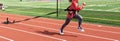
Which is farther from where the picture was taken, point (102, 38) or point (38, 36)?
point (38, 36)

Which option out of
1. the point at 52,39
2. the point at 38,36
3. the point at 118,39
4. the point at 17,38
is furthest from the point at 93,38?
the point at 17,38

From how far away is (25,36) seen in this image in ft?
38.1

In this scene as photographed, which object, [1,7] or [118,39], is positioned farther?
[1,7]

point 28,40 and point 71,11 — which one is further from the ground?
point 71,11

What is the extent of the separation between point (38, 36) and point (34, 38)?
1.49 feet

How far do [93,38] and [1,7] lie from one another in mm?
20205

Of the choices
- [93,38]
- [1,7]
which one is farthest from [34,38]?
[1,7]

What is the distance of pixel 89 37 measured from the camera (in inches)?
431

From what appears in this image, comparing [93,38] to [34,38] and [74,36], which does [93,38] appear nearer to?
[74,36]

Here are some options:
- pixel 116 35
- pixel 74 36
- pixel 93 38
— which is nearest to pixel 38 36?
pixel 74 36

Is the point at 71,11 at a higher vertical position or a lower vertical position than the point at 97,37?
higher

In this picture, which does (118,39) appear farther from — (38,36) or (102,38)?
(38,36)

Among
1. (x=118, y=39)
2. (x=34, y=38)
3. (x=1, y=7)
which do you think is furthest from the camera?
(x=1, y=7)

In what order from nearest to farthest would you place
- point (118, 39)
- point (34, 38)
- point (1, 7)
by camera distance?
point (118, 39), point (34, 38), point (1, 7)
